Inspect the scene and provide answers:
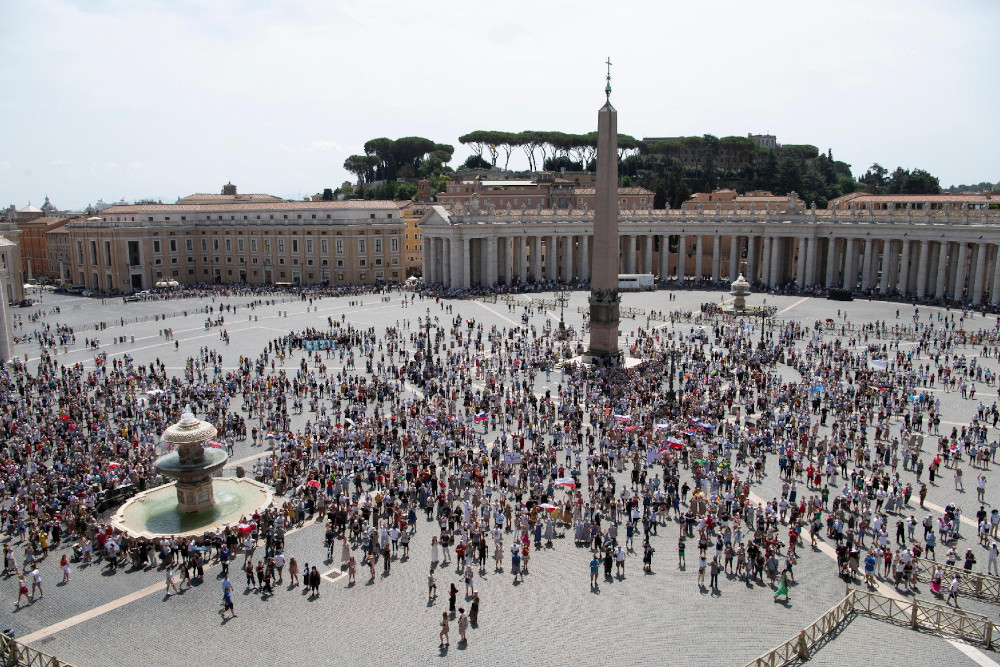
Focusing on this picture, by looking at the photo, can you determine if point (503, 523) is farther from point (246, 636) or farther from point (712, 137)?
point (712, 137)

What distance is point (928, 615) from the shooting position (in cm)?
1345

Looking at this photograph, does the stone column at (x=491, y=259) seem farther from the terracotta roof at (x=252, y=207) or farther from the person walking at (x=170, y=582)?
the person walking at (x=170, y=582)

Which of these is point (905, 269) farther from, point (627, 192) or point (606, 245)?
point (606, 245)

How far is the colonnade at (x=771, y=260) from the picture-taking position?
57.9 meters

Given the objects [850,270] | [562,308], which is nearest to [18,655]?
[562,308]

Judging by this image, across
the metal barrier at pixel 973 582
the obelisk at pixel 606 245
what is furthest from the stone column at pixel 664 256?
the metal barrier at pixel 973 582

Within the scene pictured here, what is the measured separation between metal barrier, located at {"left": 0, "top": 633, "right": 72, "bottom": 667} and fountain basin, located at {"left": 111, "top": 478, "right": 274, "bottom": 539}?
18.3 ft

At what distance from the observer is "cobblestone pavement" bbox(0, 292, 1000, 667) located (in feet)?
44.8

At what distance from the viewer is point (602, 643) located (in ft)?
45.8

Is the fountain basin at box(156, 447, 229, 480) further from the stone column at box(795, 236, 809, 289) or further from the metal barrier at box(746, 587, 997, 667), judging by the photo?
the stone column at box(795, 236, 809, 289)

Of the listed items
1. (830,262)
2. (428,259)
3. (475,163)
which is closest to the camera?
(830,262)

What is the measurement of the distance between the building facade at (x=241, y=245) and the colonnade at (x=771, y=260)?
7491mm

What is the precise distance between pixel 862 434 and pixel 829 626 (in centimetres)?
1323

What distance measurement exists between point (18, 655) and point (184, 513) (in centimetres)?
779
